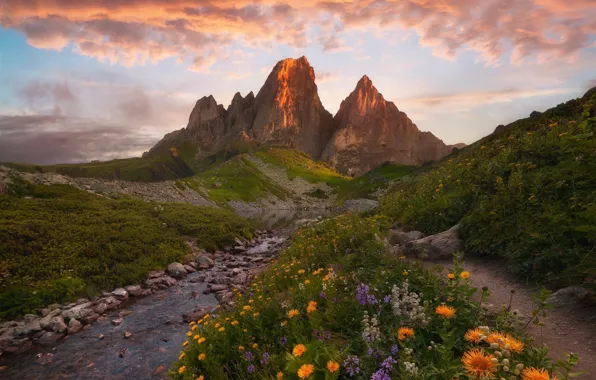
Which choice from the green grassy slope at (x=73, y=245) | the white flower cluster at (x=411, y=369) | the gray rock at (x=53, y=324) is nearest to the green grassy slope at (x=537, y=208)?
the white flower cluster at (x=411, y=369)

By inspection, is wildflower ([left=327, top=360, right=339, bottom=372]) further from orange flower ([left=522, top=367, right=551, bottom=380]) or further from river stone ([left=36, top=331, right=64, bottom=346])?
river stone ([left=36, top=331, right=64, bottom=346])

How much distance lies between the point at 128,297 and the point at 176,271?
4038 mm

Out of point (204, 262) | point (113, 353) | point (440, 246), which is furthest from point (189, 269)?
point (440, 246)

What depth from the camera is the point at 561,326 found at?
483 centimetres

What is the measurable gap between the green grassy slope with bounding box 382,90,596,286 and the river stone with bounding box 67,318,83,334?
14.6 m

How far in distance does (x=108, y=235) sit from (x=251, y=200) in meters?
81.0

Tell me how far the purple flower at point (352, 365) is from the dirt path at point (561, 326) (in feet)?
6.44

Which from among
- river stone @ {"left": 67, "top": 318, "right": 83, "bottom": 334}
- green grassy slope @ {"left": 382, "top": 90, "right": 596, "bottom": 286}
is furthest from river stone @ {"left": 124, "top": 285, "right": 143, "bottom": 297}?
green grassy slope @ {"left": 382, "top": 90, "right": 596, "bottom": 286}

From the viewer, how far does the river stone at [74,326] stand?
40.1ft

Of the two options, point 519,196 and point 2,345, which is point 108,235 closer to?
point 2,345

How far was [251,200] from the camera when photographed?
102 m

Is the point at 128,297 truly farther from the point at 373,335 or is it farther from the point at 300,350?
the point at 373,335

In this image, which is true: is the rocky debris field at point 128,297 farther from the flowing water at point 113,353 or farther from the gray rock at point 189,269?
the flowing water at point 113,353

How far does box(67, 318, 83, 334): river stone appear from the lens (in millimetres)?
12227
